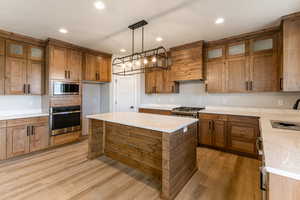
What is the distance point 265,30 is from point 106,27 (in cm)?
339

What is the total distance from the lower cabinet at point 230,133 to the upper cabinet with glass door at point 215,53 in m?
1.52

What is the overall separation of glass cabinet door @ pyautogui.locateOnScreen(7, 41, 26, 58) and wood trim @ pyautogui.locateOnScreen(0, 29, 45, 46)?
0.11 meters

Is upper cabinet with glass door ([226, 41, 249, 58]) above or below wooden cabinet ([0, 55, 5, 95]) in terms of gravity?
above

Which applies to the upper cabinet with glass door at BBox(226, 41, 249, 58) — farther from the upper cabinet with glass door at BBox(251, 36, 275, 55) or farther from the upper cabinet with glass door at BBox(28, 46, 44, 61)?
the upper cabinet with glass door at BBox(28, 46, 44, 61)

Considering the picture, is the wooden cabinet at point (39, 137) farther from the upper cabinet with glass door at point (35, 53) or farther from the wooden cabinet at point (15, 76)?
the upper cabinet with glass door at point (35, 53)

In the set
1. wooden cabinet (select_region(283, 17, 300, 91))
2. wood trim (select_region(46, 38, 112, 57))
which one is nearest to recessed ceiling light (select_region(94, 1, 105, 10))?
wood trim (select_region(46, 38, 112, 57))

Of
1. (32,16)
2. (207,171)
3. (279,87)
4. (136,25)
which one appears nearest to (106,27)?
(136,25)

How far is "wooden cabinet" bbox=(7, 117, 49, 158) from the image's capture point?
305cm

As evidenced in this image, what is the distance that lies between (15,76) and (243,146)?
17.9 ft

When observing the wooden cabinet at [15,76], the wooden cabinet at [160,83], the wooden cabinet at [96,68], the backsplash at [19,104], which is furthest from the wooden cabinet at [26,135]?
the wooden cabinet at [160,83]

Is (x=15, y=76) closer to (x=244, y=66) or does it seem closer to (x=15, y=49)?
(x=15, y=49)

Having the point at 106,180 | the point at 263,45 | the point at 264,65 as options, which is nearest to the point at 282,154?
the point at 106,180

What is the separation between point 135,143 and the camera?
260 cm

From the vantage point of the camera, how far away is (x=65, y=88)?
3.83 meters
